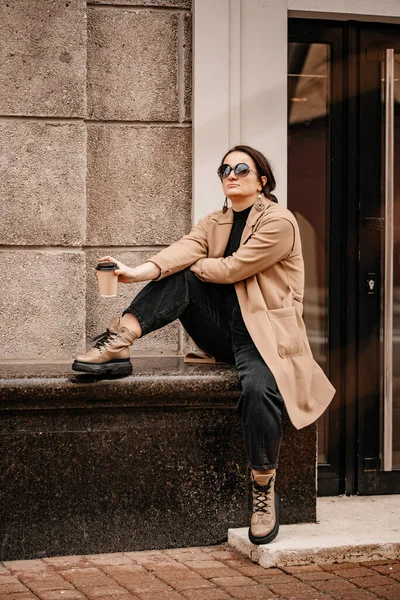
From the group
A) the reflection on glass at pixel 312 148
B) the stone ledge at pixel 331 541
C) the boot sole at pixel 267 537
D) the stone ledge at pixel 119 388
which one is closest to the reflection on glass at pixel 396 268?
the reflection on glass at pixel 312 148

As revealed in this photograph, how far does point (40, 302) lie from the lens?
19.2 ft

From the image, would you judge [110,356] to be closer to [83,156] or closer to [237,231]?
[237,231]

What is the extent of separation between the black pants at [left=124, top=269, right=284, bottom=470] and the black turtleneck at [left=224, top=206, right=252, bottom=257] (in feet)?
0.70

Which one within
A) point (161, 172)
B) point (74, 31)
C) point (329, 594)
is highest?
point (74, 31)

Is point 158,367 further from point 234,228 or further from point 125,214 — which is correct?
point 125,214

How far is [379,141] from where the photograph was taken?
6.21 meters

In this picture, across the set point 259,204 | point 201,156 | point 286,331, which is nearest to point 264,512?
point 286,331

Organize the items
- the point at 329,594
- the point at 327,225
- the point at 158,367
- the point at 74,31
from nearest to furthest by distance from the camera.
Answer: the point at 329,594 → the point at 158,367 → the point at 74,31 → the point at 327,225

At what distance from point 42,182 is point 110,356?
4.50ft

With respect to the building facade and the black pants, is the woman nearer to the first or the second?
the black pants

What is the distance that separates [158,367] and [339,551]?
1292mm

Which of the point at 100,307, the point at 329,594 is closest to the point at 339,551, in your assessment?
the point at 329,594

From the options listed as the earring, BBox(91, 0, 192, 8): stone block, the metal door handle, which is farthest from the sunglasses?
BBox(91, 0, 192, 8): stone block

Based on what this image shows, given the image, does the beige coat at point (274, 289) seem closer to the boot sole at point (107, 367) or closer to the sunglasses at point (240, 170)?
the sunglasses at point (240, 170)
